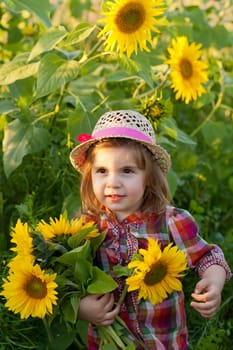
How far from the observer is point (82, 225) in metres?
1.90

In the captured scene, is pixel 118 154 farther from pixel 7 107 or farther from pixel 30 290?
pixel 7 107

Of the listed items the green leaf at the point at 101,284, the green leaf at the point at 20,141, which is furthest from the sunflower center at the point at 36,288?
the green leaf at the point at 20,141

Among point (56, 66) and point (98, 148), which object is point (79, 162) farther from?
point (56, 66)

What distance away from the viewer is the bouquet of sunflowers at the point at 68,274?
1690 mm

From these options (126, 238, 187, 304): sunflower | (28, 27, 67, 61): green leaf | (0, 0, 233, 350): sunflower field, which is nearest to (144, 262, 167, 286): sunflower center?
(126, 238, 187, 304): sunflower

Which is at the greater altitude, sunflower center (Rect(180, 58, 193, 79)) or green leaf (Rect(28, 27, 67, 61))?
green leaf (Rect(28, 27, 67, 61))

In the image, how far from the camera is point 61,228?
1808mm

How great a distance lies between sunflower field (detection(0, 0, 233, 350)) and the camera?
77.4 inches

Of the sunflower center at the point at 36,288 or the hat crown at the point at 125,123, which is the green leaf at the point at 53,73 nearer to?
the hat crown at the point at 125,123

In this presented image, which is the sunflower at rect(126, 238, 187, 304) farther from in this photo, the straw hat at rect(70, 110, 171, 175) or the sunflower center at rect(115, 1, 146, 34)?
the sunflower center at rect(115, 1, 146, 34)

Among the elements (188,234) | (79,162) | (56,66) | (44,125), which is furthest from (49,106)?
(188,234)

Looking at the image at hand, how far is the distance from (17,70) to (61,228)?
59 centimetres

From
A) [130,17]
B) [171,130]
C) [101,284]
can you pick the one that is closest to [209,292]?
[101,284]

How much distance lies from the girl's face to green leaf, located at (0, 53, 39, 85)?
0.47 m
